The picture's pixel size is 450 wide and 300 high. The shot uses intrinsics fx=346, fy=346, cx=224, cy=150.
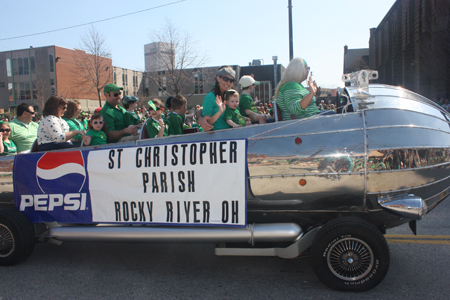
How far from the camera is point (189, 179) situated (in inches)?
126

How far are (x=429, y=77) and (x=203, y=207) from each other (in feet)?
92.1

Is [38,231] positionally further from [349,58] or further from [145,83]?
[349,58]

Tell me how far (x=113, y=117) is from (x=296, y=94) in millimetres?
2446

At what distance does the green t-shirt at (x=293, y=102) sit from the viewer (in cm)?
359

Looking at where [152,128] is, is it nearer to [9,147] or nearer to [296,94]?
[296,94]

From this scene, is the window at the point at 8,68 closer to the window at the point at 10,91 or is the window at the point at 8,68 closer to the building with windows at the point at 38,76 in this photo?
the building with windows at the point at 38,76

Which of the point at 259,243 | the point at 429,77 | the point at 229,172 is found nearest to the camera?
the point at 229,172

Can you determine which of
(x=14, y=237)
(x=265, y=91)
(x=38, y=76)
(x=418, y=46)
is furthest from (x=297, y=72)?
(x=38, y=76)

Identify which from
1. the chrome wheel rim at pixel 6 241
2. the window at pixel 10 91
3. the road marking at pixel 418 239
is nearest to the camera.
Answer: the chrome wheel rim at pixel 6 241

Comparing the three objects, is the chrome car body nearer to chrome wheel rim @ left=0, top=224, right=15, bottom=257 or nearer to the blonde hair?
the blonde hair

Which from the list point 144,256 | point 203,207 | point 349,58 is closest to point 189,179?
point 203,207

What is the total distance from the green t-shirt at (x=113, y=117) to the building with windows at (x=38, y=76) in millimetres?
44039

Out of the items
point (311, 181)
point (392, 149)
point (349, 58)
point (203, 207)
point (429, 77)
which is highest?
point (349, 58)

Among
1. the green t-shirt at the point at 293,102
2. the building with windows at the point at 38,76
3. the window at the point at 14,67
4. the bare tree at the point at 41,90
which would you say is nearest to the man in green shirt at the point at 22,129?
the green t-shirt at the point at 293,102
